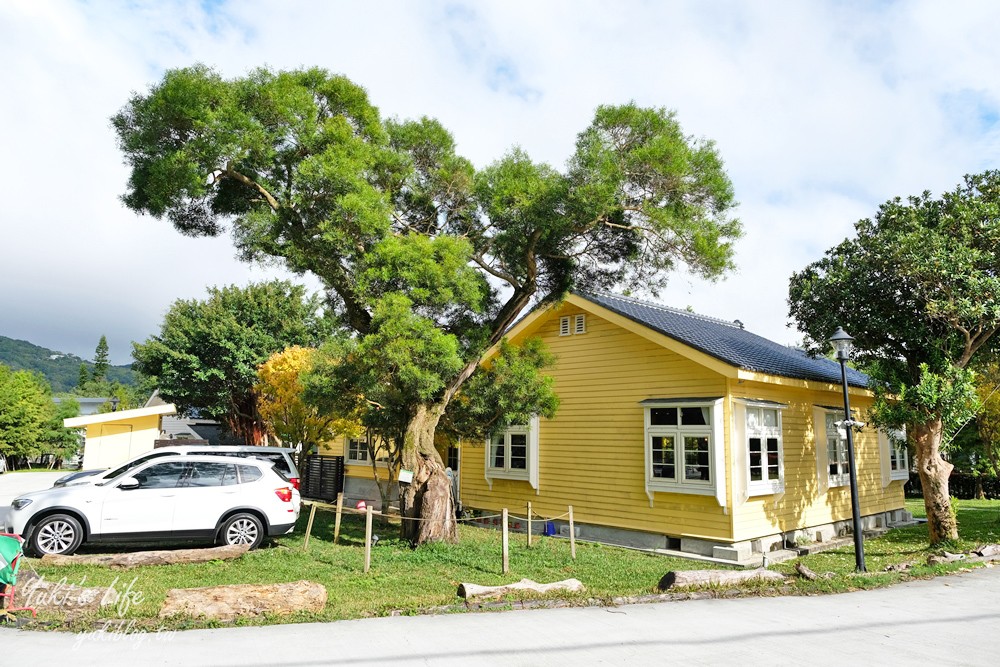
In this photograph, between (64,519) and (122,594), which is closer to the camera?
(122,594)

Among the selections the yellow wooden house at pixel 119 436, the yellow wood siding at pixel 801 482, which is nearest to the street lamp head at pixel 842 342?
the yellow wood siding at pixel 801 482

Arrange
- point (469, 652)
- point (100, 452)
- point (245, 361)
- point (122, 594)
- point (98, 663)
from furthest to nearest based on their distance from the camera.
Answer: point (100, 452) → point (245, 361) → point (122, 594) → point (469, 652) → point (98, 663)

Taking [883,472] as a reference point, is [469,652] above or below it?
below

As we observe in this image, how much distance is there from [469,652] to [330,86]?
9723 mm

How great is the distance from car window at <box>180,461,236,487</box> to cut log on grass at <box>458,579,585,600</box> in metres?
5.19

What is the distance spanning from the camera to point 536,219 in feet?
35.6

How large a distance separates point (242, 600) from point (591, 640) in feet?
11.3

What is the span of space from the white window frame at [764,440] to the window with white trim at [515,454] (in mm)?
4795

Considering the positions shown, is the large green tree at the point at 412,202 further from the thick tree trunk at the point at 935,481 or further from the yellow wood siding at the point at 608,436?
the thick tree trunk at the point at 935,481

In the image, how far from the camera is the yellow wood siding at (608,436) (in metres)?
11.9

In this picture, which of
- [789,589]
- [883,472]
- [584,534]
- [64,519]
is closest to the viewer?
[789,589]

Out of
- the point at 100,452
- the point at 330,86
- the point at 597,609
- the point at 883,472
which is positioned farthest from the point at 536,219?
the point at 100,452

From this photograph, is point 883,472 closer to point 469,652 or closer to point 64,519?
point 469,652

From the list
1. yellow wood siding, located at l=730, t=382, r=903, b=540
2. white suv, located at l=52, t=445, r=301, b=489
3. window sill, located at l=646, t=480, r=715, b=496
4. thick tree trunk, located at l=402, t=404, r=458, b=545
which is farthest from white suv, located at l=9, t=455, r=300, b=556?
yellow wood siding, located at l=730, t=382, r=903, b=540
